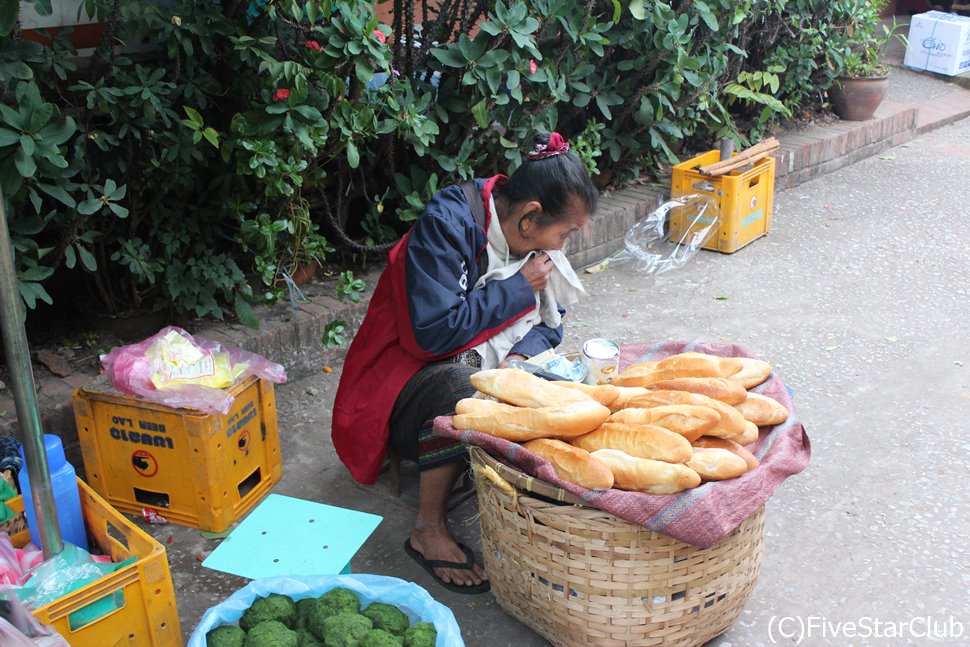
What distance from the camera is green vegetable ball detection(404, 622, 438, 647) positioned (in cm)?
210

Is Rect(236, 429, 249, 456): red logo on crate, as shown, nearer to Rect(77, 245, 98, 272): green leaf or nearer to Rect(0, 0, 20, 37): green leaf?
Rect(77, 245, 98, 272): green leaf

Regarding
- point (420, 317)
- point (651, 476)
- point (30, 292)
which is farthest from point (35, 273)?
point (651, 476)

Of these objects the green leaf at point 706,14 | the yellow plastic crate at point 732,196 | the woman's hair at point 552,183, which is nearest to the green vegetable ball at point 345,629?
the woman's hair at point 552,183

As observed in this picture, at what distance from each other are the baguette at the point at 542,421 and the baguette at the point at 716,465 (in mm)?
261

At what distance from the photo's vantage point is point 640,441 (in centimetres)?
231

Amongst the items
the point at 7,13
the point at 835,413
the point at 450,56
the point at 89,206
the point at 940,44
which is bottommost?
the point at 835,413

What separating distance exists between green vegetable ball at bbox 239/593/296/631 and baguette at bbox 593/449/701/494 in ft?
2.65

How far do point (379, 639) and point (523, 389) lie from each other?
2.44 ft

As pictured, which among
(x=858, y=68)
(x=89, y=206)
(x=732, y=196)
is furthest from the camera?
(x=858, y=68)

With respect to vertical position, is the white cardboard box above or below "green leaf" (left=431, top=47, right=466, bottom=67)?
below

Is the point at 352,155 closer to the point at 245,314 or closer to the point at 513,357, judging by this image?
the point at 245,314

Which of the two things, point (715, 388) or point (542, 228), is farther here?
point (542, 228)

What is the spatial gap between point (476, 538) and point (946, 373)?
7.30ft

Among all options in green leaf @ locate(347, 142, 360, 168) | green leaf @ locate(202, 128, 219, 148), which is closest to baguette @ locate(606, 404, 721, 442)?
green leaf @ locate(347, 142, 360, 168)
